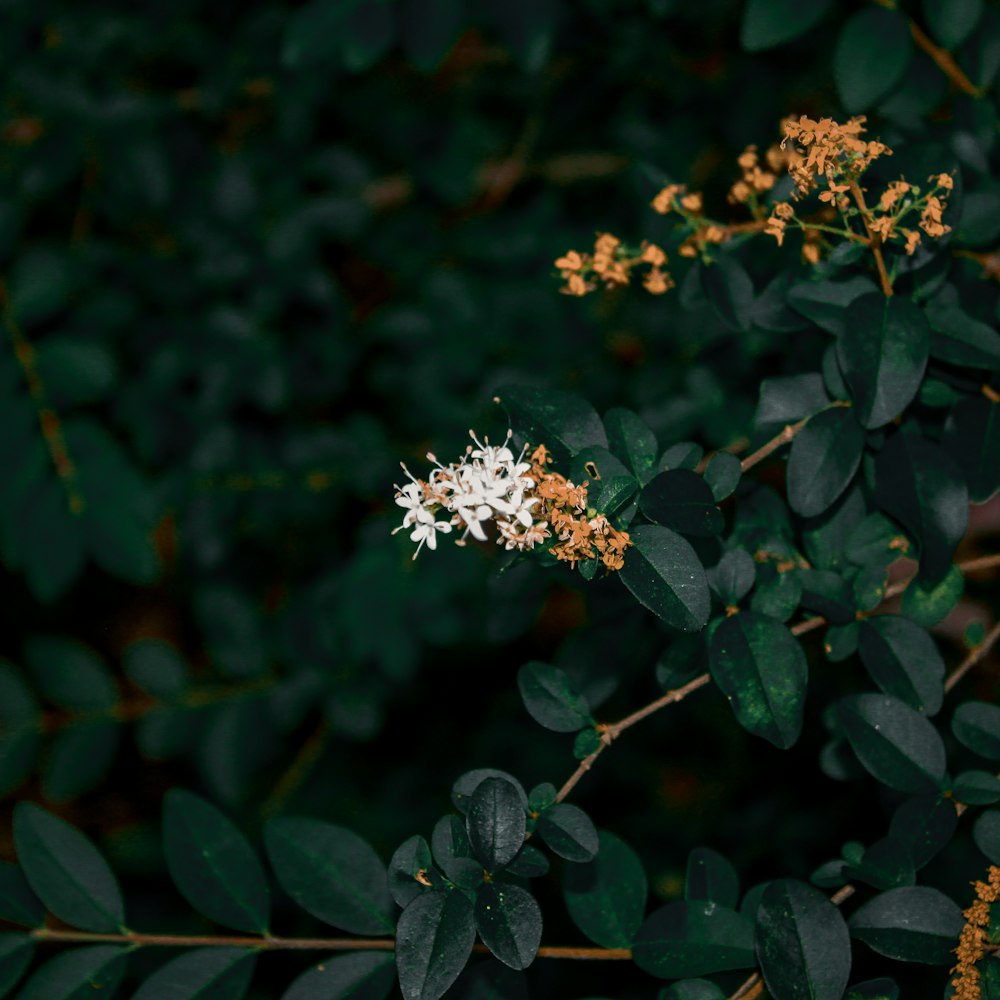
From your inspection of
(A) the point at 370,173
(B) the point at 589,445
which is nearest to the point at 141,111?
(A) the point at 370,173

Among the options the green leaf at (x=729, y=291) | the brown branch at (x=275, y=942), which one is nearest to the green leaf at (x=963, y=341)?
the green leaf at (x=729, y=291)

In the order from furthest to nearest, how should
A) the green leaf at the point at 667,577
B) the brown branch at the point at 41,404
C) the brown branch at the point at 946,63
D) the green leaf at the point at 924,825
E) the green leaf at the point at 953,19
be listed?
the brown branch at the point at 41,404, the brown branch at the point at 946,63, the green leaf at the point at 953,19, the green leaf at the point at 924,825, the green leaf at the point at 667,577

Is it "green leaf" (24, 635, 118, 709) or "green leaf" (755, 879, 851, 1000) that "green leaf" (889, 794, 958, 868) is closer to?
"green leaf" (755, 879, 851, 1000)

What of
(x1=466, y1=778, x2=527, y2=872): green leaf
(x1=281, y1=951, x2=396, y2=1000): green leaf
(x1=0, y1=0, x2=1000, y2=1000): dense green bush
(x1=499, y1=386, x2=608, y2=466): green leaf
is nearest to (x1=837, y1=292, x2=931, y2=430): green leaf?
(x1=0, y1=0, x2=1000, y2=1000): dense green bush

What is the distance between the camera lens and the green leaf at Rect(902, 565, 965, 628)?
→ 3.20 ft

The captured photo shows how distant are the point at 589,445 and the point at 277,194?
1311mm

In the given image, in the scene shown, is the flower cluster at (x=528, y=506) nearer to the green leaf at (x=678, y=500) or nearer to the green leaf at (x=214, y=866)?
the green leaf at (x=678, y=500)

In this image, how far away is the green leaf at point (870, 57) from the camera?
1.18m

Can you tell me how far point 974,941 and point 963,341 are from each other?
510 mm

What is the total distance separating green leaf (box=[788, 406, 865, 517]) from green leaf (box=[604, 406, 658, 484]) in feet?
0.44

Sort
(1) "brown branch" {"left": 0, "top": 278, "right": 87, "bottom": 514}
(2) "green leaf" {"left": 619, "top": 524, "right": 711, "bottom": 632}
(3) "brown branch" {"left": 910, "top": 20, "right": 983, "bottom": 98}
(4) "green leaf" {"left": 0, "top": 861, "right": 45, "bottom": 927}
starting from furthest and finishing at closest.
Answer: (1) "brown branch" {"left": 0, "top": 278, "right": 87, "bottom": 514}
(3) "brown branch" {"left": 910, "top": 20, "right": 983, "bottom": 98}
(4) "green leaf" {"left": 0, "top": 861, "right": 45, "bottom": 927}
(2) "green leaf" {"left": 619, "top": 524, "right": 711, "bottom": 632}

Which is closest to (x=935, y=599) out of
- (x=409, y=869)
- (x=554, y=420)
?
(x=554, y=420)

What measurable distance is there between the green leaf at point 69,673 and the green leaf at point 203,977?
2.93ft

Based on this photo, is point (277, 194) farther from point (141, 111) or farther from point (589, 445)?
point (589, 445)
